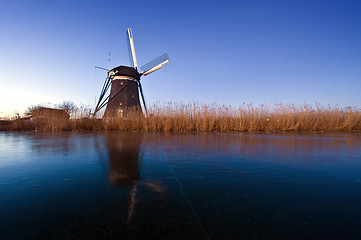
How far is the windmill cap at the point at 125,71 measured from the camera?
62.3 ft

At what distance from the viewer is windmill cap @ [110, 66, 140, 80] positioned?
62.3 feet

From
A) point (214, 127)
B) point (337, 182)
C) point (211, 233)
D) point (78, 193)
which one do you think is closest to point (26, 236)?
point (78, 193)

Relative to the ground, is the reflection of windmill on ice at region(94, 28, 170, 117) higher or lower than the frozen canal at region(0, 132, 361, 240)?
higher

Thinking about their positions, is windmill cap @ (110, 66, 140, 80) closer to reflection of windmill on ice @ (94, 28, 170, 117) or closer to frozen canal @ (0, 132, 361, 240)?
reflection of windmill on ice @ (94, 28, 170, 117)

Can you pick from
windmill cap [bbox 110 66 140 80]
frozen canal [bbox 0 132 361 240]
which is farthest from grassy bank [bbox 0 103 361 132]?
windmill cap [bbox 110 66 140 80]

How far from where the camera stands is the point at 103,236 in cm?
79

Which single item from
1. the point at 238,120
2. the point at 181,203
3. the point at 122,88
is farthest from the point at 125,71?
the point at 181,203

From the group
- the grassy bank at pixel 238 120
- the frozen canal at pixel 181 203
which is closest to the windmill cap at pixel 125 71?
the grassy bank at pixel 238 120

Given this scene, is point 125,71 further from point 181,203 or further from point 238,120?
point 181,203

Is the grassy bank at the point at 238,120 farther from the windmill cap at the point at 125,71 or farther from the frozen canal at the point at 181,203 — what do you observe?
the windmill cap at the point at 125,71

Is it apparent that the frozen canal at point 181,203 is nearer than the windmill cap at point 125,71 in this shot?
Yes

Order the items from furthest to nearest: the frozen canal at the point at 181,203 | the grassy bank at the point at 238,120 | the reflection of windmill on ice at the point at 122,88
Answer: the reflection of windmill on ice at the point at 122,88 → the grassy bank at the point at 238,120 → the frozen canal at the point at 181,203

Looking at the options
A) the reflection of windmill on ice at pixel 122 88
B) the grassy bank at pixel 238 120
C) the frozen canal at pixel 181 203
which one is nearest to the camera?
the frozen canal at pixel 181 203

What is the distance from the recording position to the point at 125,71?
19.3 meters
